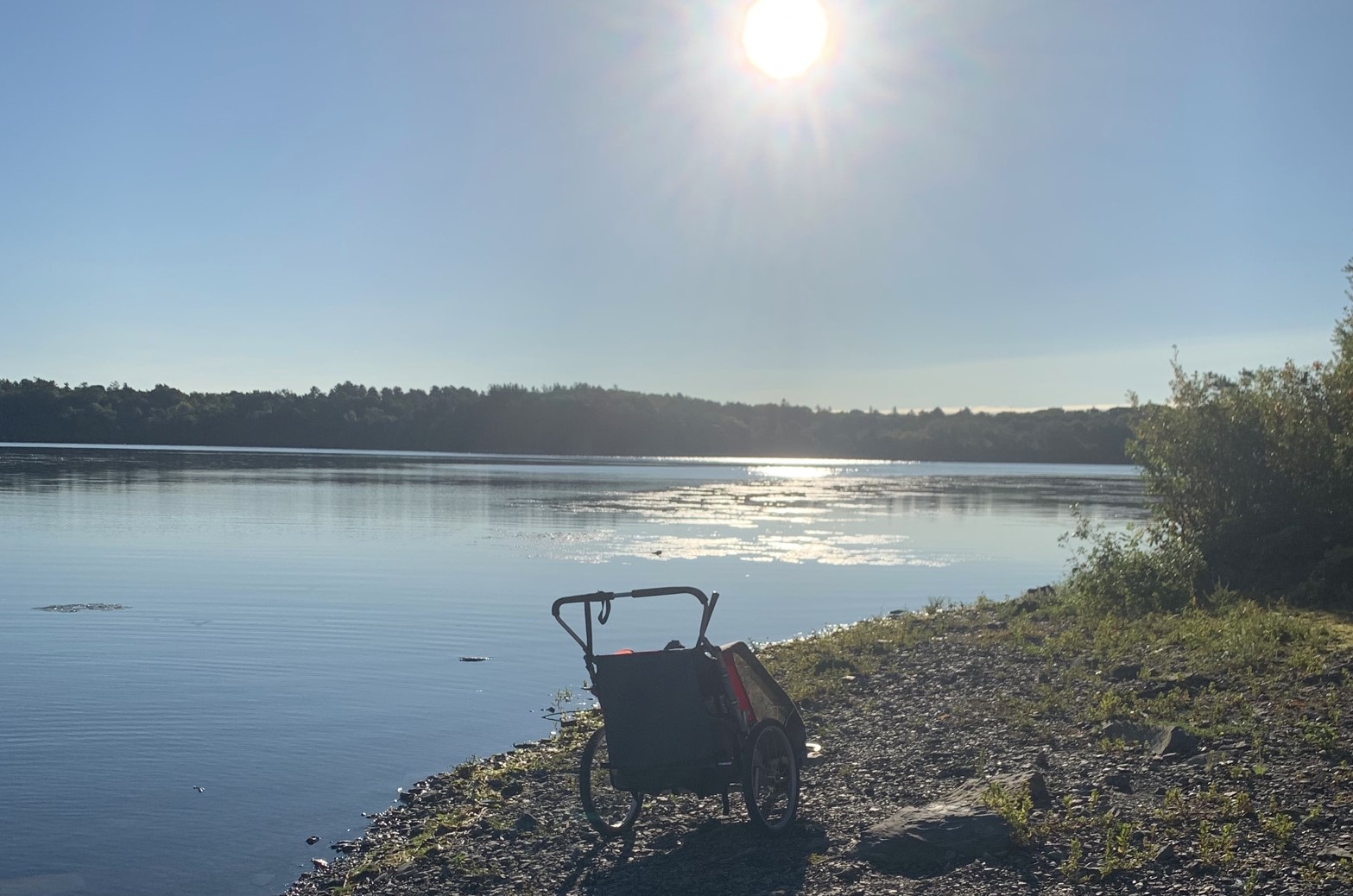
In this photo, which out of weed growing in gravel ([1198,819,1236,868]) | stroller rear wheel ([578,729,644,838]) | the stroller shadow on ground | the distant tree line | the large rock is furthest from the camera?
the distant tree line

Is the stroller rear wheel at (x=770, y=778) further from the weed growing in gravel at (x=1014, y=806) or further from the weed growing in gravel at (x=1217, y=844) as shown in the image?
the weed growing in gravel at (x=1217, y=844)

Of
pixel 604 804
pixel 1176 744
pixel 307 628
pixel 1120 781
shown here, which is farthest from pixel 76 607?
pixel 1176 744

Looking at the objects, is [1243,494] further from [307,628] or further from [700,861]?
[307,628]

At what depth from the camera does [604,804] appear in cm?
998

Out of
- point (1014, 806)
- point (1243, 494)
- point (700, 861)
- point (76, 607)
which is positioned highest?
point (1243, 494)

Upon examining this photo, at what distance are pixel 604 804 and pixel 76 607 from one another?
18.2 metres

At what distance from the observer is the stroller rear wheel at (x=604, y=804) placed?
9031 mm

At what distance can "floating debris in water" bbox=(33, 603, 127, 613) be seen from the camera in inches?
896

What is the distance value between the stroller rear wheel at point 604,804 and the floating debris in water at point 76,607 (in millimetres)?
17218

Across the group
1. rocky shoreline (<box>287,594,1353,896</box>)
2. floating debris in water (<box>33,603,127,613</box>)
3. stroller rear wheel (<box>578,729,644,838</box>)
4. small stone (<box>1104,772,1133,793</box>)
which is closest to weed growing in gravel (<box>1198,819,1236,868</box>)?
rocky shoreline (<box>287,594,1353,896</box>)

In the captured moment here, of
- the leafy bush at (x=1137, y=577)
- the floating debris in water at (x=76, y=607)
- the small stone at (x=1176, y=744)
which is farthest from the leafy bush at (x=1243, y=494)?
the floating debris in water at (x=76, y=607)

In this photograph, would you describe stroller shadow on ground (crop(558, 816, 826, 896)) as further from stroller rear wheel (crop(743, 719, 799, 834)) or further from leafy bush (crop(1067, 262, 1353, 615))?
leafy bush (crop(1067, 262, 1353, 615))

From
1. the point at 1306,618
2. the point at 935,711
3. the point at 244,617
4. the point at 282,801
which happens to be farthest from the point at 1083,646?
the point at 244,617

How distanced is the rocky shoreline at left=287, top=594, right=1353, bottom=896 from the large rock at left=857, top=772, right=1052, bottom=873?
0.02 m
